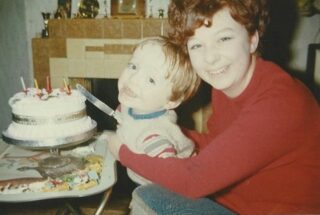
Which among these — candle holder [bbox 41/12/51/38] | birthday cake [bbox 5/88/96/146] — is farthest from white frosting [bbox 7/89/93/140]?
candle holder [bbox 41/12/51/38]

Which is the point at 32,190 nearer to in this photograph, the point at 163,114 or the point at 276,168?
the point at 163,114

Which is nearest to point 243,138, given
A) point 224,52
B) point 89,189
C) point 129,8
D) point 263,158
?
point 263,158

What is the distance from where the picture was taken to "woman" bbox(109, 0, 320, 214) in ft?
3.04

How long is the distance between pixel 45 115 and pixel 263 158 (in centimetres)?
69

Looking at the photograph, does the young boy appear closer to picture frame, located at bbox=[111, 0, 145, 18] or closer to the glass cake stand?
the glass cake stand

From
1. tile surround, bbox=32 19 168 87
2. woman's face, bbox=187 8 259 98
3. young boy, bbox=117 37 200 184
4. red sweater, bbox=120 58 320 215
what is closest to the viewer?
red sweater, bbox=120 58 320 215

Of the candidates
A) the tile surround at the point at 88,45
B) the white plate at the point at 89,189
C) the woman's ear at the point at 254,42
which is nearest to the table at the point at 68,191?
the white plate at the point at 89,189

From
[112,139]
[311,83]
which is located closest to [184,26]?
[112,139]

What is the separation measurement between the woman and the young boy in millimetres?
54

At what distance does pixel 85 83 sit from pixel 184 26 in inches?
68.7

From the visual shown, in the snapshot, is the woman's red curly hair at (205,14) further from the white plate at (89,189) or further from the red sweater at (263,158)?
the white plate at (89,189)

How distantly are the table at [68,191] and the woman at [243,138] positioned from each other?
13 centimetres

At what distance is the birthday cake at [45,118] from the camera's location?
1.22 m

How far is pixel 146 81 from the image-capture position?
119cm
